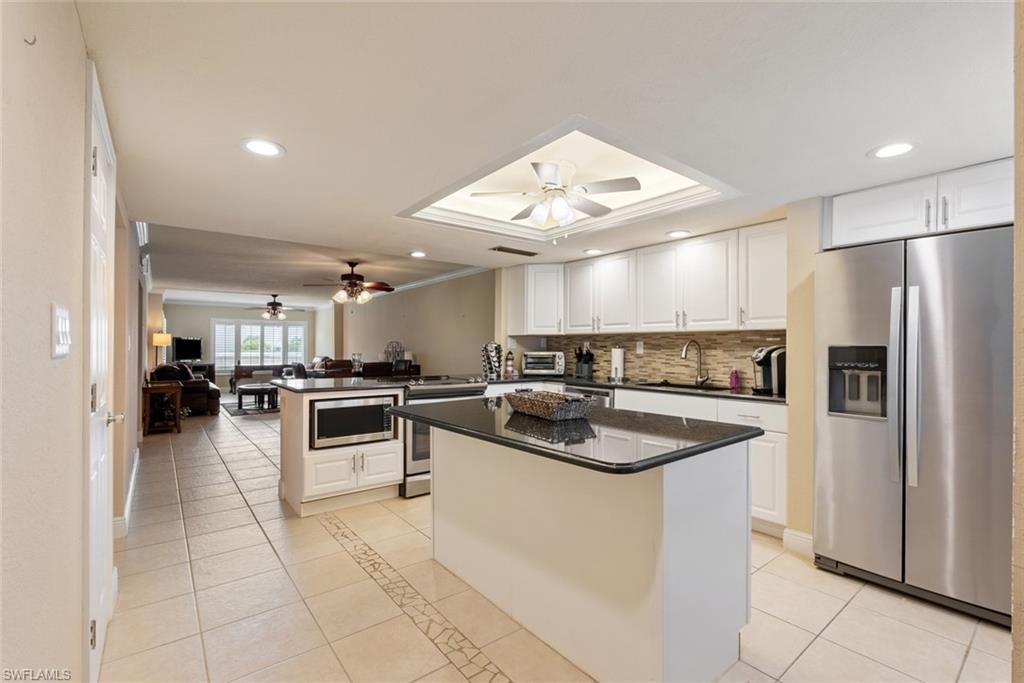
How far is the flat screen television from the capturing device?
38.8 ft

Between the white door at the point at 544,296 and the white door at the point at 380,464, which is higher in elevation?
the white door at the point at 544,296

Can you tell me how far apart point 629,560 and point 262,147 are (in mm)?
2337

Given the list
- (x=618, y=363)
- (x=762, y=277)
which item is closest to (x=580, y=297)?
(x=618, y=363)

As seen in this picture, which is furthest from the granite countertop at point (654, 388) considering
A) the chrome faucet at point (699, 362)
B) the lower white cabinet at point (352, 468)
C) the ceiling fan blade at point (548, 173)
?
the ceiling fan blade at point (548, 173)

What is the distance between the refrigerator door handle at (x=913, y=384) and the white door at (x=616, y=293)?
2.12 m

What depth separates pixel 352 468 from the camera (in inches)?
144

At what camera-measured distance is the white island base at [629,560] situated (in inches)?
62.5

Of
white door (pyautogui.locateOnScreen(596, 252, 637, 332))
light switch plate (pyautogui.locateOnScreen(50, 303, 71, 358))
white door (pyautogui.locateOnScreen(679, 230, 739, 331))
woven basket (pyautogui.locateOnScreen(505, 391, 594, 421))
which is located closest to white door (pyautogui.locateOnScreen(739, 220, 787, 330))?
white door (pyautogui.locateOnScreen(679, 230, 739, 331))

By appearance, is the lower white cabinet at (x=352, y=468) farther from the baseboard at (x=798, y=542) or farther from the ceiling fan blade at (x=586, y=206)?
the baseboard at (x=798, y=542)

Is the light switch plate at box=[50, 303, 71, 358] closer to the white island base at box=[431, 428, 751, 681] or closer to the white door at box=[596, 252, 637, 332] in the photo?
the white island base at box=[431, 428, 751, 681]

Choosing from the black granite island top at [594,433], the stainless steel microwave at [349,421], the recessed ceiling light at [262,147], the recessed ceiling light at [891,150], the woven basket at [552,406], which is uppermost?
the recessed ceiling light at [262,147]

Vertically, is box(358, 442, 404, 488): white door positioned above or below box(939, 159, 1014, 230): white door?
below

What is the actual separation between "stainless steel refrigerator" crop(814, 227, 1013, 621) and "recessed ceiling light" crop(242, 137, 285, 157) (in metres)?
2.96

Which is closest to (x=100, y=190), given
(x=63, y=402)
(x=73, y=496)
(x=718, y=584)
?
(x=63, y=402)
